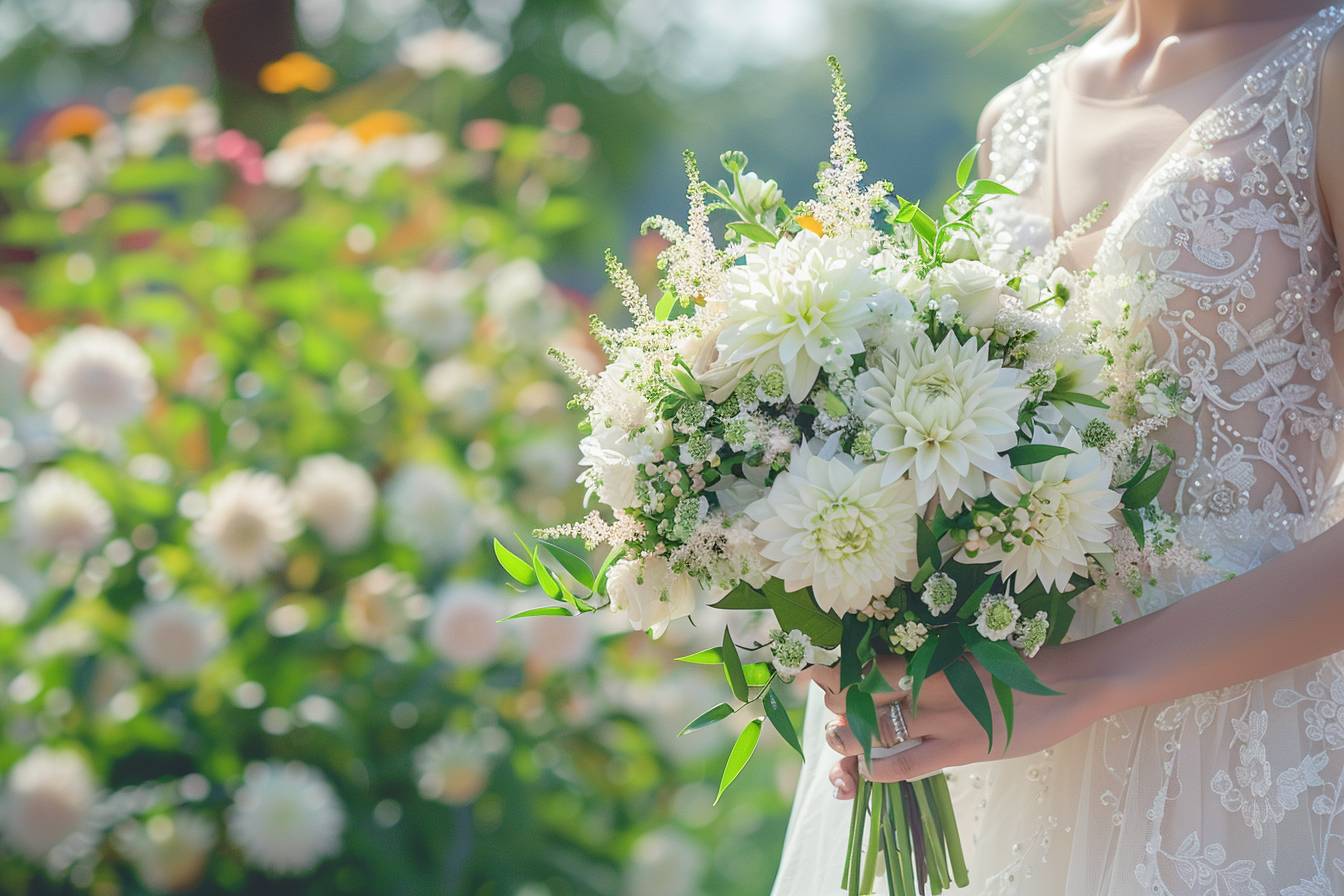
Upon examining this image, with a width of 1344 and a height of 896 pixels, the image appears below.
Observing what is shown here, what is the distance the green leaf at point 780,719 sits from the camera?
3.57 ft

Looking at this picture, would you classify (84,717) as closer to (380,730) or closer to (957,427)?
(380,730)

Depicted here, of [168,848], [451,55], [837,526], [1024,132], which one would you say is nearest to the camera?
[837,526]

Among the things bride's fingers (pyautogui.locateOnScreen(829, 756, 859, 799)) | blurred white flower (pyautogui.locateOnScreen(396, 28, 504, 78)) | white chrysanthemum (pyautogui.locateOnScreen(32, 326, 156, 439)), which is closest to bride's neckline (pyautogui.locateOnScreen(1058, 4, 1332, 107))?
bride's fingers (pyautogui.locateOnScreen(829, 756, 859, 799))

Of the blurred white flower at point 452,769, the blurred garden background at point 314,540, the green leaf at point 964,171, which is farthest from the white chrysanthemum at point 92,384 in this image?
the green leaf at point 964,171

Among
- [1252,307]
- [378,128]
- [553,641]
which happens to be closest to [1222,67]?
[1252,307]

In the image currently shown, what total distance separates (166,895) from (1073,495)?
2.05 m

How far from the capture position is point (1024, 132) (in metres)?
1.56

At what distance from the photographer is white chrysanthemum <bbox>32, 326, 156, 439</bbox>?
8.09 feet

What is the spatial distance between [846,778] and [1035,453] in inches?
18.2

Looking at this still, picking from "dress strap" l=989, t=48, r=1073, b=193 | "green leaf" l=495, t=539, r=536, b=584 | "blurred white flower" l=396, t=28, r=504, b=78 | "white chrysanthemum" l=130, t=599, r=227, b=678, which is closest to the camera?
"green leaf" l=495, t=539, r=536, b=584

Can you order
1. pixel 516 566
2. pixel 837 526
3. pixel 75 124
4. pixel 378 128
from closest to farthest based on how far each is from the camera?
pixel 837 526, pixel 516 566, pixel 75 124, pixel 378 128

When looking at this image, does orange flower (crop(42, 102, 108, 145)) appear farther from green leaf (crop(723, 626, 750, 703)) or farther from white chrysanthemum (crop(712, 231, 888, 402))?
green leaf (crop(723, 626, 750, 703))

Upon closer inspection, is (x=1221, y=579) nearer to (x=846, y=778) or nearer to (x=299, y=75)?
(x=846, y=778)

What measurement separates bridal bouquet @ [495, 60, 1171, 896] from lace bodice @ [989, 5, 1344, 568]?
7cm
